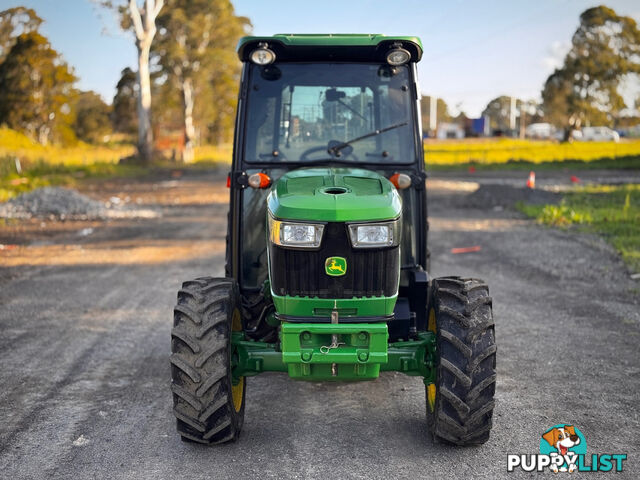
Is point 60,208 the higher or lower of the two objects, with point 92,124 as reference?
lower

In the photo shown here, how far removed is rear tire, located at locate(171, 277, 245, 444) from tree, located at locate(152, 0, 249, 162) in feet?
148

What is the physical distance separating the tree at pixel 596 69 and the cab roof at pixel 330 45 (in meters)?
61.4

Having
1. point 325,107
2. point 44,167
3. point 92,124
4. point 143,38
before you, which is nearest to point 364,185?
point 325,107

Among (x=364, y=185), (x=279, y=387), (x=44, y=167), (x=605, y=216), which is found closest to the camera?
(x=364, y=185)

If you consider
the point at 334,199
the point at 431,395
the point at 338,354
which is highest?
the point at 334,199

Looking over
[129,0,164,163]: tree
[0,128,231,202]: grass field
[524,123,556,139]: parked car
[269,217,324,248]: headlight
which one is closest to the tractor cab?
[269,217,324,248]: headlight

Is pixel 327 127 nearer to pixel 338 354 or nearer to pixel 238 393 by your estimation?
pixel 338 354

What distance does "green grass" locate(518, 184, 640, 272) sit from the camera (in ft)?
43.9

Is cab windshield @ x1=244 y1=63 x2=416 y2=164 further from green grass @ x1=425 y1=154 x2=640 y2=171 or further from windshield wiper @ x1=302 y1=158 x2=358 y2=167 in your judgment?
green grass @ x1=425 y1=154 x2=640 y2=171

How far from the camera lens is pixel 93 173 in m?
33.2

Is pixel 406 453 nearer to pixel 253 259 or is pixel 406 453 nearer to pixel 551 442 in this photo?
pixel 551 442

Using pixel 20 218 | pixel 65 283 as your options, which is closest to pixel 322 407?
pixel 65 283

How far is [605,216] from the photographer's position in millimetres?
17000
